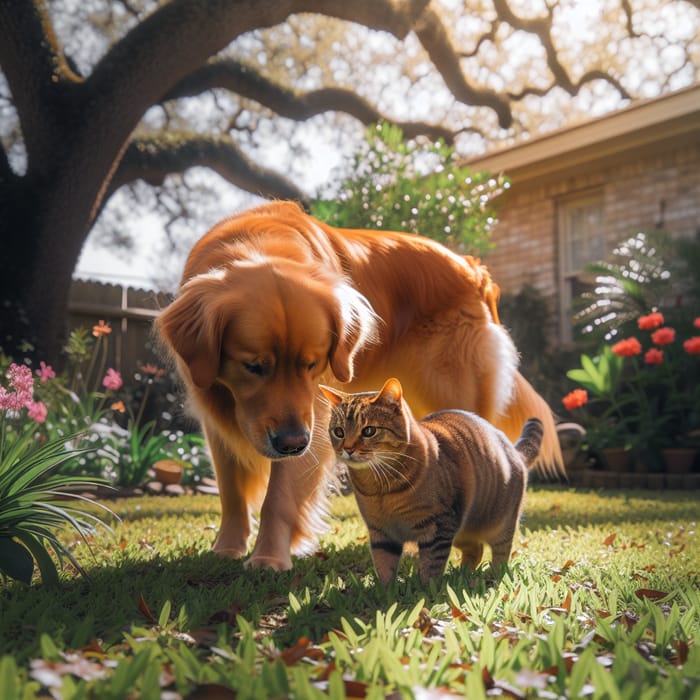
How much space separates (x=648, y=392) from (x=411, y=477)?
7.63 meters

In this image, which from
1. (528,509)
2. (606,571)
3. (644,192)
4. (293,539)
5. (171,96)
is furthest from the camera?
(171,96)

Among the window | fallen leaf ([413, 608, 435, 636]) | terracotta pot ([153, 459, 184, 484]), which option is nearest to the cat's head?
fallen leaf ([413, 608, 435, 636])

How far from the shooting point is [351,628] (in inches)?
102

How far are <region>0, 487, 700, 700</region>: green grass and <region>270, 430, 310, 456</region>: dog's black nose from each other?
1.79 ft

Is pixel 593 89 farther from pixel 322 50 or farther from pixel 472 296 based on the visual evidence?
pixel 472 296

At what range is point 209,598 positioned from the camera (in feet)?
9.91

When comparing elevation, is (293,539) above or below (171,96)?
below

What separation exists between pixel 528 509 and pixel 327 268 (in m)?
3.40

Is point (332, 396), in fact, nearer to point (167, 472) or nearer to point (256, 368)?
point (256, 368)

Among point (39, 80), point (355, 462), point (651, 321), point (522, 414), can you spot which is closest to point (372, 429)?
point (355, 462)

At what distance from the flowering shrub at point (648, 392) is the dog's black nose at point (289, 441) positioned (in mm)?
6438

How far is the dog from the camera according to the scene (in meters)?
3.46

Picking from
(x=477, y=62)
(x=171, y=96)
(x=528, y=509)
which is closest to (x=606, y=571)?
(x=528, y=509)

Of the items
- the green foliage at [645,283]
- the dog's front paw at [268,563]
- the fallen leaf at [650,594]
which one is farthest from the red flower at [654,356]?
the dog's front paw at [268,563]
